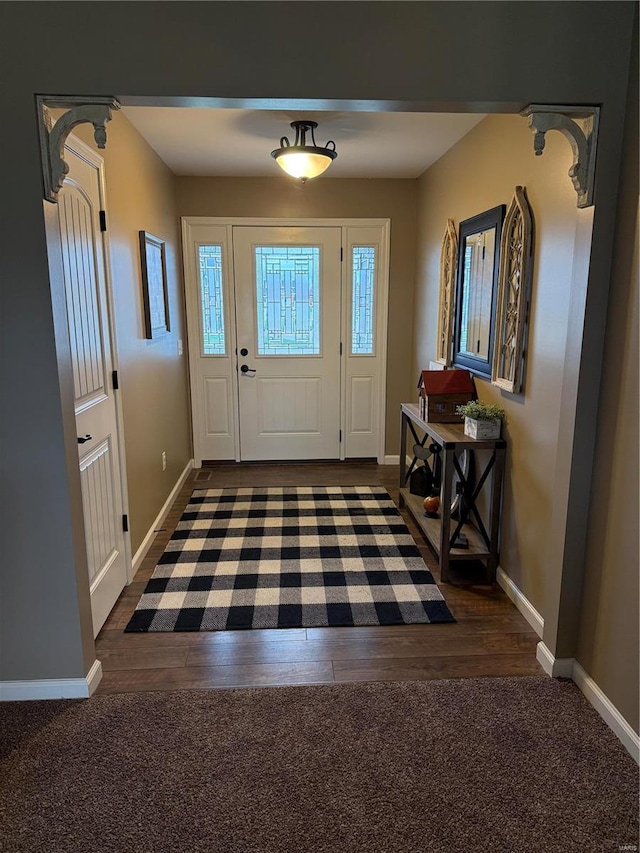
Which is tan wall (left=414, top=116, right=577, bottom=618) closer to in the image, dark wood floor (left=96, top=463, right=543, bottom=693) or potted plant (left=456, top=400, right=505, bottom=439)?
potted plant (left=456, top=400, right=505, bottom=439)

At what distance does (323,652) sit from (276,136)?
9.95 feet

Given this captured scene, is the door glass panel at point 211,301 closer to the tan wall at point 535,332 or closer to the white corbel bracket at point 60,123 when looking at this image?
the tan wall at point 535,332

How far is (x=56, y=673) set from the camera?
208 centimetres

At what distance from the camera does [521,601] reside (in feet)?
8.86

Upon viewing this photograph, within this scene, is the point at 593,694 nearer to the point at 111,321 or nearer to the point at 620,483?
the point at 620,483

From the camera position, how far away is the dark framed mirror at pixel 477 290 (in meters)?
2.99

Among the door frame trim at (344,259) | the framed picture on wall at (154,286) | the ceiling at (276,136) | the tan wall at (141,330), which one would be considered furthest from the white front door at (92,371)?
the door frame trim at (344,259)

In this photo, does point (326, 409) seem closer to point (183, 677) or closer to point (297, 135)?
point (297, 135)

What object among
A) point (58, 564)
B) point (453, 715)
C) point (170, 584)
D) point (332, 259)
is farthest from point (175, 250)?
point (453, 715)

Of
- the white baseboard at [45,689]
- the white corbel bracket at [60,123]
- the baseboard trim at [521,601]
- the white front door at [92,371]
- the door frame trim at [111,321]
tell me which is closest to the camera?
the white corbel bracket at [60,123]

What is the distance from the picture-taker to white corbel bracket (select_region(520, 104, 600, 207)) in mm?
1837

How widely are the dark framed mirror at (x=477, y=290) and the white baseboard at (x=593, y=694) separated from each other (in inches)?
58.8

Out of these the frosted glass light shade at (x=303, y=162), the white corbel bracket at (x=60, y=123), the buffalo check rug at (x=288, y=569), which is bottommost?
the buffalo check rug at (x=288, y=569)

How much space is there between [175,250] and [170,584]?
2.83 m
